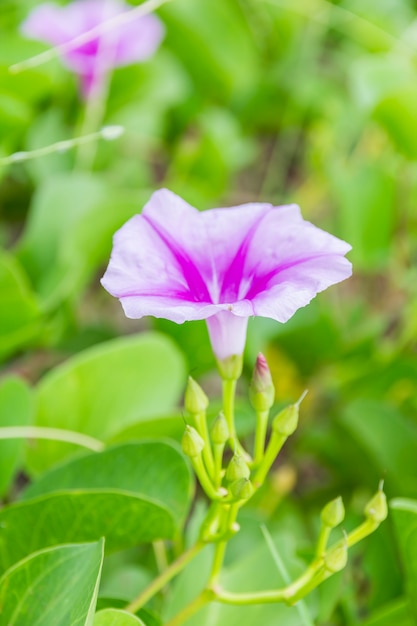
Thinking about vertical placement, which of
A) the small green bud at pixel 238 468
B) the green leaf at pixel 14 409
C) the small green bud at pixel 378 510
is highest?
the small green bud at pixel 238 468

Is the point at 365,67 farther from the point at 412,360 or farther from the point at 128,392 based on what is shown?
the point at 128,392

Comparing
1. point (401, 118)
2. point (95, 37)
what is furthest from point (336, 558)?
point (95, 37)

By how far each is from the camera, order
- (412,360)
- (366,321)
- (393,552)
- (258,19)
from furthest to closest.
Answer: (258,19) < (366,321) < (412,360) < (393,552)

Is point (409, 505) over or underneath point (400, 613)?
over

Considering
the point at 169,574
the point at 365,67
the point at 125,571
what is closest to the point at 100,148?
the point at 365,67

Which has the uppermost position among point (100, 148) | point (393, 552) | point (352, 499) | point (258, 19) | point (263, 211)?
point (263, 211)

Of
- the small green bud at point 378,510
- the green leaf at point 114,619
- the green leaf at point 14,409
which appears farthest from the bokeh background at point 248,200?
the green leaf at point 114,619

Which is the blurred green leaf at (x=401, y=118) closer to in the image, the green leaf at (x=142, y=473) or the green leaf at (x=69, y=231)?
the green leaf at (x=69, y=231)

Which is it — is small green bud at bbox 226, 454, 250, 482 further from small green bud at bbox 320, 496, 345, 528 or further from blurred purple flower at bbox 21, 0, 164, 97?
blurred purple flower at bbox 21, 0, 164, 97

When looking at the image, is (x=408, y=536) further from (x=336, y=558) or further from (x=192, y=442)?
(x=192, y=442)
